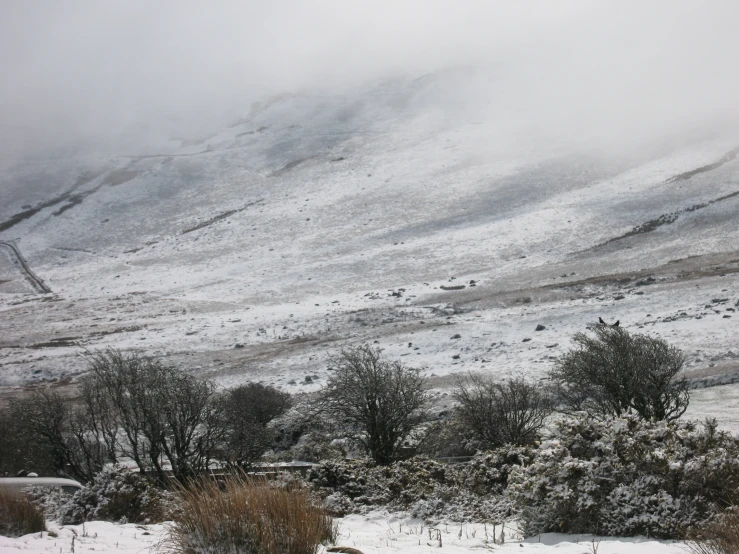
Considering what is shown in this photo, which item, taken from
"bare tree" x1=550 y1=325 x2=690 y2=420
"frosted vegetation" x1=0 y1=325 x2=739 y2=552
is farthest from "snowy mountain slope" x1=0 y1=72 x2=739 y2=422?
"frosted vegetation" x1=0 y1=325 x2=739 y2=552

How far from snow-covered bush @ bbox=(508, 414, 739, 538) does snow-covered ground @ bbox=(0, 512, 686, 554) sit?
1.13 ft

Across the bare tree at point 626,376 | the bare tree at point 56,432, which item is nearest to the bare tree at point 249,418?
the bare tree at point 56,432

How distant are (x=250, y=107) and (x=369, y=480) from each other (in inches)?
5575

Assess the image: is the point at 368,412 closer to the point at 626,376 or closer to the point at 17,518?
the point at 626,376

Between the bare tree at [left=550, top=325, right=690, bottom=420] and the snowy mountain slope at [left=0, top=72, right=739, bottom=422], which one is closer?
the bare tree at [left=550, top=325, right=690, bottom=420]

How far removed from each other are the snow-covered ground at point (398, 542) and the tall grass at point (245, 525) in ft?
2.04

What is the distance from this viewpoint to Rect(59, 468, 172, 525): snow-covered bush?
9.48 m

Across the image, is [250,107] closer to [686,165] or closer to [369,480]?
[686,165]

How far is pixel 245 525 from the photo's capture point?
165 inches

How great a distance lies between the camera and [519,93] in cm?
12431

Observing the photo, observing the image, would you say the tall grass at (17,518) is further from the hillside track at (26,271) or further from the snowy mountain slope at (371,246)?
the hillside track at (26,271)

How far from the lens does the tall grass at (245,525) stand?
4160 mm

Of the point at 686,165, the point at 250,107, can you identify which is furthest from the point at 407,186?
the point at 250,107

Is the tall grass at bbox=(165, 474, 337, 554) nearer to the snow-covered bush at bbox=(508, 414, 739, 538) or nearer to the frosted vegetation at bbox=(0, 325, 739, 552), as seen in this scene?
the frosted vegetation at bbox=(0, 325, 739, 552)
